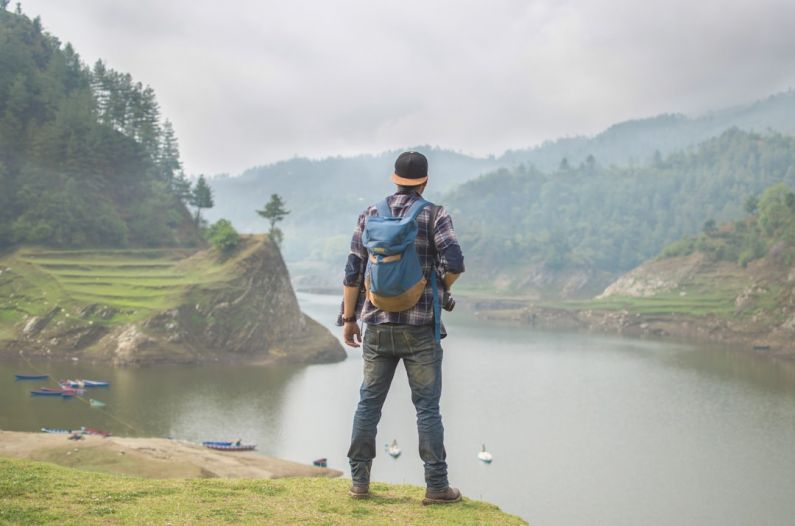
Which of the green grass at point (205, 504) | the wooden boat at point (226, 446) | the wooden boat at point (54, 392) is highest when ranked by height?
the green grass at point (205, 504)

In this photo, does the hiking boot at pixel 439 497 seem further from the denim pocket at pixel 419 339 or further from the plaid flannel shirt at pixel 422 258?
the plaid flannel shirt at pixel 422 258

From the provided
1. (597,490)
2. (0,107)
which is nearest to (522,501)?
(597,490)

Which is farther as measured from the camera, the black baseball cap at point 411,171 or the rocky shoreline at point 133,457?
the rocky shoreline at point 133,457

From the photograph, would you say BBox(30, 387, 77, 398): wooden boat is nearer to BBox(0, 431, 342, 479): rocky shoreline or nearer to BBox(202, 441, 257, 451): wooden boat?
BBox(202, 441, 257, 451): wooden boat

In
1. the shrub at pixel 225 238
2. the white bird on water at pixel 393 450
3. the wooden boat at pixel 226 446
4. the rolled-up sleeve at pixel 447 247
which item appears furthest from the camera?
the shrub at pixel 225 238

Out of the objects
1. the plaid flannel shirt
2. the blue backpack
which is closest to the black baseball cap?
the plaid flannel shirt

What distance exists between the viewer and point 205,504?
9.20m

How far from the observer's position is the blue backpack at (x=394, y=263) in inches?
349

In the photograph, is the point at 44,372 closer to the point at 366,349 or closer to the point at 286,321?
the point at 286,321

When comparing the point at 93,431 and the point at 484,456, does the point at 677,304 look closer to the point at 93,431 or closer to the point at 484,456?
the point at 484,456

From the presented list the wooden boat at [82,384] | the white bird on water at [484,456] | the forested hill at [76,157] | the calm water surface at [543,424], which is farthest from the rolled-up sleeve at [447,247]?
the forested hill at [76,157]

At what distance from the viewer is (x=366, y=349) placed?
9492 millimetres

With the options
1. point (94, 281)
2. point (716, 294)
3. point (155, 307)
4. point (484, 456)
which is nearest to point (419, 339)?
point (484, 456)

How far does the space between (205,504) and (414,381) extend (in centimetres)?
303
